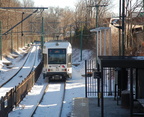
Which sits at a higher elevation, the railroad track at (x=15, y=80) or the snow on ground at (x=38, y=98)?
the railroad track at (x=15, y=80)

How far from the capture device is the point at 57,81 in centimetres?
2681

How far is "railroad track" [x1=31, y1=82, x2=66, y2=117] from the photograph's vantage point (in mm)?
14789

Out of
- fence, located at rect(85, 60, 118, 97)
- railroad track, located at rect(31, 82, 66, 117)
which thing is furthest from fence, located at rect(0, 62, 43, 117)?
fence, located at rect(85, 60, 118, 97)

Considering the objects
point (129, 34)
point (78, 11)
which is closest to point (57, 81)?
point (129, 34)

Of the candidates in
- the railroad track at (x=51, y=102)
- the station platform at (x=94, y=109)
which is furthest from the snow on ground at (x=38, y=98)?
the station platform at (x=94, y=109)

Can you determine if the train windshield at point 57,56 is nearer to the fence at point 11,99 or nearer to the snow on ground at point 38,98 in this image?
the snow on ground at point 38,98

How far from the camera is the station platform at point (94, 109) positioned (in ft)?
43.8

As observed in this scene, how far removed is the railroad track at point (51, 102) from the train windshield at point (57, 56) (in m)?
1.96

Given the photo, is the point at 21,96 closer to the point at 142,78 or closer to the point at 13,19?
the point at 142,78

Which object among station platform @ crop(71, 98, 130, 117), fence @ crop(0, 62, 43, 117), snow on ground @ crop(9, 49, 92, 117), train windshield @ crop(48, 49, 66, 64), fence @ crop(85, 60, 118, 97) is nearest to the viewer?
fence @ crop(0, 62, 43, 117)

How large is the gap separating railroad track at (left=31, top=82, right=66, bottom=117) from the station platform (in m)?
0.86

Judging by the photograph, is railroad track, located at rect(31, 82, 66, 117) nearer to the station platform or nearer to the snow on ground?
the snow on ground

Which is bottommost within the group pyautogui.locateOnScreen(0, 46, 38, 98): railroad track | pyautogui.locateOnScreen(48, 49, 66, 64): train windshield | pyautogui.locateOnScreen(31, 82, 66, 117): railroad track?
pyautogui.locateOnScreen(31, 82, 66, 117): railroad track

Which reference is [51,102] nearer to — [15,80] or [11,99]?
[11,99]
